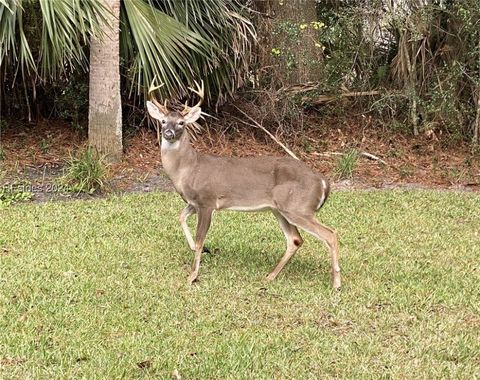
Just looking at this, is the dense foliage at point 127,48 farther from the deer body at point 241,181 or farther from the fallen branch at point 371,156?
the deer body at point 241,181

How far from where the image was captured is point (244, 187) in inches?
253

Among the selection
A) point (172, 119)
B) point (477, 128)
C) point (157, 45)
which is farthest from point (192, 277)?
point (477, 128)

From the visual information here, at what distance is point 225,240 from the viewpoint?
7684 millimetres

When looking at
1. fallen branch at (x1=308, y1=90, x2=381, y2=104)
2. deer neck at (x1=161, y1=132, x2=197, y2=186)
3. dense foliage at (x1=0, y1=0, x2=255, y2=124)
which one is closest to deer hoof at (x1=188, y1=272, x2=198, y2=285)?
deer neck at (x1=161, y1=132, x2=197, y2=186)

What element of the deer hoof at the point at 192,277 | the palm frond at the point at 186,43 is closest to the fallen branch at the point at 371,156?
the palm frond at the point at 186,43

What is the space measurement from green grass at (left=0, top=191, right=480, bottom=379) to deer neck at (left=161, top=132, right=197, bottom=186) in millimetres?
833

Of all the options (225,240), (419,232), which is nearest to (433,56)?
(419,232)

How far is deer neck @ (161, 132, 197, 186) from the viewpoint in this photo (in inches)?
259

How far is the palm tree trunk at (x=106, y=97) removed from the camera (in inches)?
429

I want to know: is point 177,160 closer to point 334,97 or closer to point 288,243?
point 288,243

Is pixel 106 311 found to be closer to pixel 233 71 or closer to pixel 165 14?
pixel 165 14

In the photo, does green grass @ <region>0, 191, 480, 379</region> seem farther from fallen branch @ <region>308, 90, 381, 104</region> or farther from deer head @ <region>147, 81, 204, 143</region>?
fallen branch @ <region>308, 90, 381, 104</region>

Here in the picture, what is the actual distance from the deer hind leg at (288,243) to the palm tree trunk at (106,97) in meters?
5.30

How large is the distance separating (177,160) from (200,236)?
2.43ft
